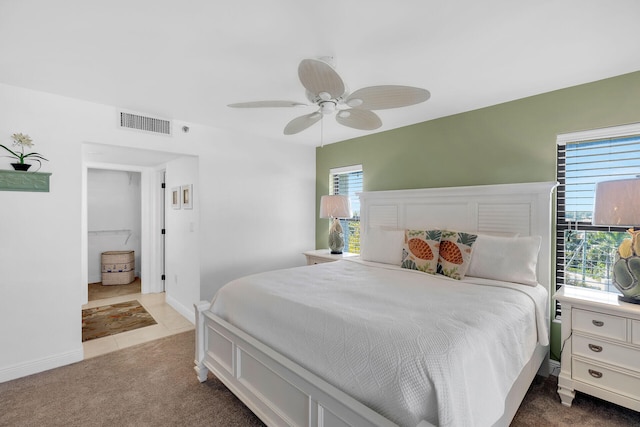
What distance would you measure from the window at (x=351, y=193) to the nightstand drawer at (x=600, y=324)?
8.19 feet

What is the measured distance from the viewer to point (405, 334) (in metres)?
1.36

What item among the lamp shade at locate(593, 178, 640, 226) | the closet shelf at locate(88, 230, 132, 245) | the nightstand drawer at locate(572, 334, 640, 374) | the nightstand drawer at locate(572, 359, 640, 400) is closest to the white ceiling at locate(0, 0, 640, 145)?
the lamp shade at locate(593, 178, 640, 226)

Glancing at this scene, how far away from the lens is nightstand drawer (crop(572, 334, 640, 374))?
6.27 feet

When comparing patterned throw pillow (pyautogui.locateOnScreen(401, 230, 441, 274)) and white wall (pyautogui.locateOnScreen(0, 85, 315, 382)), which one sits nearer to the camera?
white wall (pyautogui.locateOnScreen(0, 85, 315, 382))

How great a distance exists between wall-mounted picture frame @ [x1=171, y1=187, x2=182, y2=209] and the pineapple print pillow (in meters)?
3.17

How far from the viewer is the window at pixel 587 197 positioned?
7.56 feet

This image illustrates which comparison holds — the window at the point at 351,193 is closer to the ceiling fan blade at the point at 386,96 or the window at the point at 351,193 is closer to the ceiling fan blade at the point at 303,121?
the ceiling fan blade at the point at 303,121

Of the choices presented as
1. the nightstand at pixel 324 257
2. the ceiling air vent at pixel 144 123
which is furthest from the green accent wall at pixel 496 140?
the ceiling air vent at pixel 144 123

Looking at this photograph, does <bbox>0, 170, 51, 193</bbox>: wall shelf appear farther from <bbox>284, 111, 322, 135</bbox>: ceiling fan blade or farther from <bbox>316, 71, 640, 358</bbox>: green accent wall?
<bbox>316, 71, 640, 358</bbox>: green accent wall

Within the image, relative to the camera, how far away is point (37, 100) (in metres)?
2.55

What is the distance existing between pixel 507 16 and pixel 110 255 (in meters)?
6.20

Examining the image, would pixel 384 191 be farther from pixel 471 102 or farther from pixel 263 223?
pixel 263 223

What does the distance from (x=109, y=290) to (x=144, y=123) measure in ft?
11.0

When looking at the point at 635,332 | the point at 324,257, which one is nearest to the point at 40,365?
the point at 324,257
